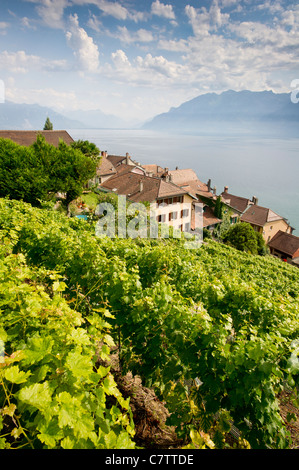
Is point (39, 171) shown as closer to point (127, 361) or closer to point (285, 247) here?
point (127, 361)

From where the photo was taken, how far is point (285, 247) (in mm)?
50438

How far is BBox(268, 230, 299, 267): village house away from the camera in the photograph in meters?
48.3

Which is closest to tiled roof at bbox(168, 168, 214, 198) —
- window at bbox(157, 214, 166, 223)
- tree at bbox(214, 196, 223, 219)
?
tree at bbox(214, 196, 223, 219)

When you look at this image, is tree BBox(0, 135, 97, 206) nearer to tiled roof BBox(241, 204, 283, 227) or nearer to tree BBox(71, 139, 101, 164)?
tree BBox(71, 139, 101, 164)

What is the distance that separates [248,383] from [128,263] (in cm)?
365

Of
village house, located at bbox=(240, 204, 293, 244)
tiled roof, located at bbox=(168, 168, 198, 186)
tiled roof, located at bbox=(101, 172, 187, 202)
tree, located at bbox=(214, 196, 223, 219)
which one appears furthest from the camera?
tiled roof, located at bbox=(168, 168, 198, 186)

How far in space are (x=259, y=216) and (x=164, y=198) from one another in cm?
2664

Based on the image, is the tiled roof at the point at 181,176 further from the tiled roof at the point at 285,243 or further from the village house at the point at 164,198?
the tiled roof at the point at 285,243

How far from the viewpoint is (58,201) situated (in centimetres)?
3244

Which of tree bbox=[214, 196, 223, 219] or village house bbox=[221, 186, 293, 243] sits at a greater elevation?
tree bbox=[214, 196, 223, 219]

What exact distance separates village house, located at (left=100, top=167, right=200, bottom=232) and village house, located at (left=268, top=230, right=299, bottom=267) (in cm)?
2105

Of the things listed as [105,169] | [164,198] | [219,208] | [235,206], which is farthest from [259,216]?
[105,169]

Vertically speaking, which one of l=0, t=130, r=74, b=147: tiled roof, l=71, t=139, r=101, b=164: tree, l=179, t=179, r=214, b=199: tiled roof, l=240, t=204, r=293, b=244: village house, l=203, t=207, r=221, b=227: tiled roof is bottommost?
l=240, t=204, r=293, b=244: village house
